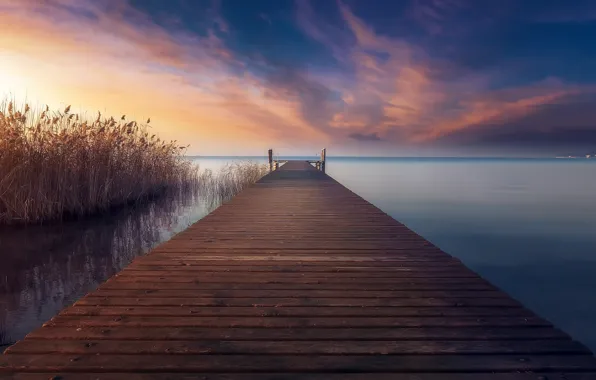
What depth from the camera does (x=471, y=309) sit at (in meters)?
2.33

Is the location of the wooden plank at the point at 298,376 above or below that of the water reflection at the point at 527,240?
above

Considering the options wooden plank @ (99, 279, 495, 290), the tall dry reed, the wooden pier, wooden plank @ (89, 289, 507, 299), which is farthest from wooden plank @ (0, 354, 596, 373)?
the tall dry reed

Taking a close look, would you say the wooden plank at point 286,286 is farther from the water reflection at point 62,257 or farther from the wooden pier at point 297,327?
the water reflection at point 62,257

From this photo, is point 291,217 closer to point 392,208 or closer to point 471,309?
point 471,309

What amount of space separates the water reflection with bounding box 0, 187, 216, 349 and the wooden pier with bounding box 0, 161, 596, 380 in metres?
1.46

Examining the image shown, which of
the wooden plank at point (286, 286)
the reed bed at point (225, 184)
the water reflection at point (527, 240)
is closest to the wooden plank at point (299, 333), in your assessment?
the wooden plank at point (286, 286)

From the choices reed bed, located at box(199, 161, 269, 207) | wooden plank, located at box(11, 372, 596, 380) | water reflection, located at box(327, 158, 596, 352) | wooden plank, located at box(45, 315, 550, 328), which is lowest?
water reflection, located at box(327, 158, 596, 352)

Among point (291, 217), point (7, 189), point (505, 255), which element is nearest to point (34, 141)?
point (7, 189)

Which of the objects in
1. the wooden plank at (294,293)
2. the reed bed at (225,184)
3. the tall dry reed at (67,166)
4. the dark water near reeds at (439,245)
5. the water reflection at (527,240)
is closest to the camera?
the wooden plank at (294,293)

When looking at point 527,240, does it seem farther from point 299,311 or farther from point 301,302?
point 299,311

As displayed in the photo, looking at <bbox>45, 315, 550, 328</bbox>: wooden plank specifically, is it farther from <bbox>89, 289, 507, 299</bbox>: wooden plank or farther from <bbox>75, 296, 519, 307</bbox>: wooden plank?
<bbox>89, 289, 507, 299</bbox>: wooden plank

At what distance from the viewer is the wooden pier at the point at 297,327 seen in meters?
1.65

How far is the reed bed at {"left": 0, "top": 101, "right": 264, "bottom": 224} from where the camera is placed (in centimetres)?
710

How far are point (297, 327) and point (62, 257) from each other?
5171 mm
